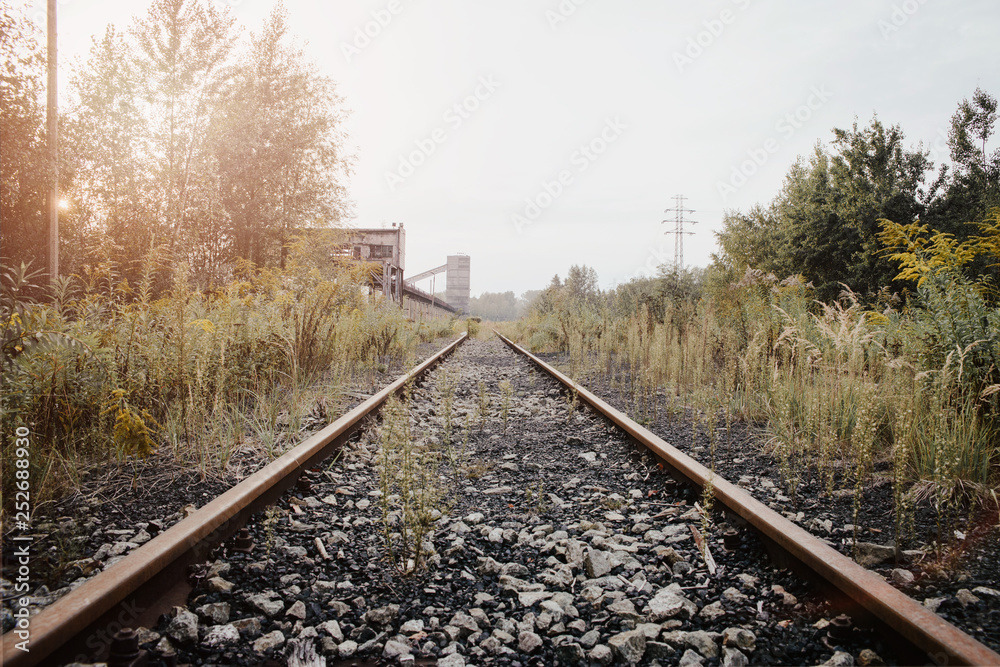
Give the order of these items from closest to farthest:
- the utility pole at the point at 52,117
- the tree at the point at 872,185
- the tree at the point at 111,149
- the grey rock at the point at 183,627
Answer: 1. the grey rock at the point at 183,627
2. the utility pole at the point at 52,117
3. the tree at the point at 111,149
4. the tree at the point at 872,185

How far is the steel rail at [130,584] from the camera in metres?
1.21

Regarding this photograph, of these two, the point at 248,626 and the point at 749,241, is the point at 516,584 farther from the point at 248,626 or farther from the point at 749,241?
the point at 749,241

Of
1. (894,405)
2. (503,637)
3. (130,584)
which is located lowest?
(503,637)

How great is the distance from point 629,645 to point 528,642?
0.31 m

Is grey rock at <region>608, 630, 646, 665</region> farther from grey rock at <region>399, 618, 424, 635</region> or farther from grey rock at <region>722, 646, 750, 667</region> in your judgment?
grey rock at <region>399, 618, 424, 635</region>

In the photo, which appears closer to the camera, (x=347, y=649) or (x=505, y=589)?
(x=347, y=649)

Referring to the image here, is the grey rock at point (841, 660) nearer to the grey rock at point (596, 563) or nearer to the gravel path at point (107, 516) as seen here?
the grey rock at point (596, 563)

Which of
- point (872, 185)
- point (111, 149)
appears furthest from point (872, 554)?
point (872, 185)

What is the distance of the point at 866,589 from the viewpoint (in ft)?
4.72

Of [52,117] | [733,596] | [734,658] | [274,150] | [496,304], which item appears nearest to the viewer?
[734,658]

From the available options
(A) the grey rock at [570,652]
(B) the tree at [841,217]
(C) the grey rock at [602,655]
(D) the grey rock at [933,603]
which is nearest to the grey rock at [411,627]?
(A) the grey rock at [570,652]

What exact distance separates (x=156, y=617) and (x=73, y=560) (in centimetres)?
51

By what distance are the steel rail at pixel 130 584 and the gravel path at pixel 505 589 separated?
0.30ft

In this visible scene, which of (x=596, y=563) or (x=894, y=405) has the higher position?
(x=894, y=405)
